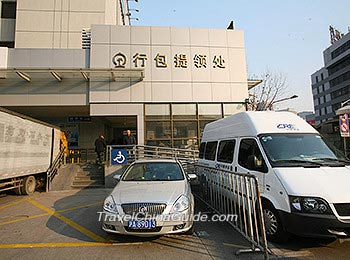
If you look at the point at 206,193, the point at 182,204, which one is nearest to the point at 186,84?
the point at 206,193

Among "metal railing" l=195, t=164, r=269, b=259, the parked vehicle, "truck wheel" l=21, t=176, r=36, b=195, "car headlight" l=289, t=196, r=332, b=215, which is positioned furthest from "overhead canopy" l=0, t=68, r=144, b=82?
"car headlight" l=289, t=196, r=332, b=215

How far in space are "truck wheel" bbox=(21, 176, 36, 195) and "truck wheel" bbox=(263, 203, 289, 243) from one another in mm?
9330

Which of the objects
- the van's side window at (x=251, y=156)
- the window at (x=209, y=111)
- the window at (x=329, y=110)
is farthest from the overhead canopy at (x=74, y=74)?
the window at (x=329, y=110)

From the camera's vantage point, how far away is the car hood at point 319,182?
3.71 metres

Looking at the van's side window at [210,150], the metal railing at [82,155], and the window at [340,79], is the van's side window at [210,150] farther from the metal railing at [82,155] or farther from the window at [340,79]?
the window at [340,79]

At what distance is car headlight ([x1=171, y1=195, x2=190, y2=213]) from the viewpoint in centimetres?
432

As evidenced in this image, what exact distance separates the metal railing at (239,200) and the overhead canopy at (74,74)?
8.29 meters

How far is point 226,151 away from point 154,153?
7583 mm

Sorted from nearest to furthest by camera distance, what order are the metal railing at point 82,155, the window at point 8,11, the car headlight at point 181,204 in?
the car headlight at point 181,204 < the metal railing at point 82,155 < the window at point 8,11

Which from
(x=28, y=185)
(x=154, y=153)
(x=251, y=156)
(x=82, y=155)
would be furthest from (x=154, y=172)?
(x=82, y=155)

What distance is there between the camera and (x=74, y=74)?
43.9ft

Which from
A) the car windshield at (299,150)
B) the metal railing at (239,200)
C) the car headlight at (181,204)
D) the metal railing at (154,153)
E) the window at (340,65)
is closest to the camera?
the metal railing at (239,200)

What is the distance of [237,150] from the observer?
5816 mm

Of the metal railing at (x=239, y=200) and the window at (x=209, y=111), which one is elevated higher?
the window at (x=209, y=111)
